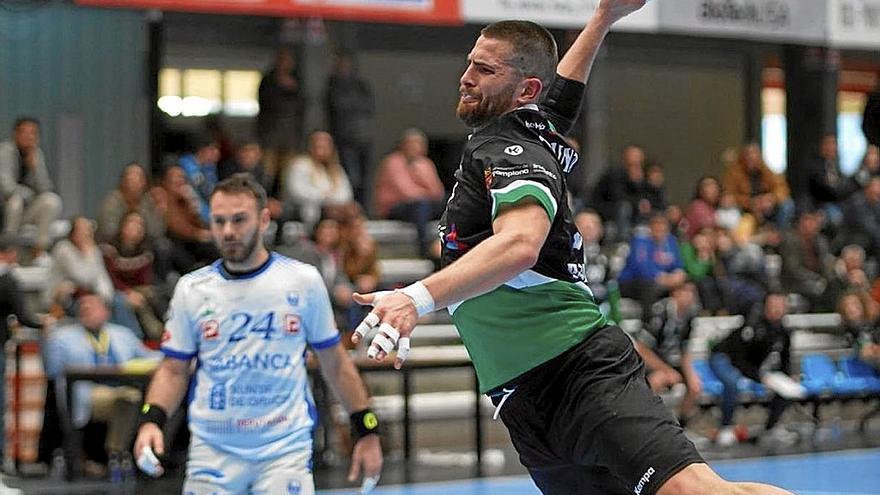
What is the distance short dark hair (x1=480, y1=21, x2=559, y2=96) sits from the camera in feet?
15.1

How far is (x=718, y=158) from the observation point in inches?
1119

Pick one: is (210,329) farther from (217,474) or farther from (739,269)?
(739,269)

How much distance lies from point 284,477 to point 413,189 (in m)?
11.2

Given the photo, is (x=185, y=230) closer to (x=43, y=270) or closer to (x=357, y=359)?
(x=43, y=270)

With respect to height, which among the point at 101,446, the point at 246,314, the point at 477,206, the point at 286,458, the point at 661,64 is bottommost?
the point at 101,446

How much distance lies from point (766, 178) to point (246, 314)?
1475 cm

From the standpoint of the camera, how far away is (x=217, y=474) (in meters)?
6.16

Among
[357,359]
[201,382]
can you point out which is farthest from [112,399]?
[201,382]

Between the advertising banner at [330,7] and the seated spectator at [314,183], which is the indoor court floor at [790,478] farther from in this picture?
the advertising banner at [330,7]

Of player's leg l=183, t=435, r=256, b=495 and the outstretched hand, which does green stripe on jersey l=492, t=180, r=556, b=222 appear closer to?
the outstretched hand

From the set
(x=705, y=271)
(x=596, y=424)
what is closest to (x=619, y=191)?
(x=705, y=271)

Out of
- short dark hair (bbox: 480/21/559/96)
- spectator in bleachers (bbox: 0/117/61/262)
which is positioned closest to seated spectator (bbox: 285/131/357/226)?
spectator in bleachers (bbox: 0/117/61/262)

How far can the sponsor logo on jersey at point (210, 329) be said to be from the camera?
6.32 meters

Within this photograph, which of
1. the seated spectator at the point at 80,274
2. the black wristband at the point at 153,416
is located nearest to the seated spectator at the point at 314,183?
the seated spectator at the point at 80,274
